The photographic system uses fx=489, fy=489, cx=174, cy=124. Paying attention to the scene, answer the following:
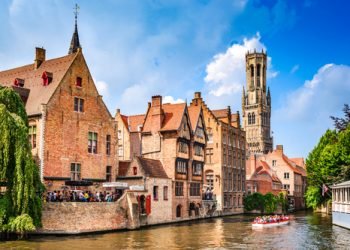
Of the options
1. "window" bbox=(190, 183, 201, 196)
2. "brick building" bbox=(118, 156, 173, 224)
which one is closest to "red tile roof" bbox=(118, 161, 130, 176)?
"brick building" bbox=(118, 156, 173, 224)

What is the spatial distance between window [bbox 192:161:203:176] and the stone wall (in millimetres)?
15820

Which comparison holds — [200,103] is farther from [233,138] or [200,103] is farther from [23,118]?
[23,118]

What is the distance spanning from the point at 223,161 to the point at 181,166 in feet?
53.1

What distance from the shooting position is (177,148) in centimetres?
5350

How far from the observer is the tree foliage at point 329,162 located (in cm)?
5491

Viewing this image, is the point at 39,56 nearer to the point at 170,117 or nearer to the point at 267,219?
the point at 170,117

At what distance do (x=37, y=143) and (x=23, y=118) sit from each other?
5.80m

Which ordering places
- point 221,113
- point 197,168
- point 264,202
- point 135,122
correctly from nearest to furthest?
1. point 197,168
2. point 135,122
3. point 264,202
4. point 221,113

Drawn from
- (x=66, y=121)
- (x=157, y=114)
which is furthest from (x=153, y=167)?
(x=66, y=121)

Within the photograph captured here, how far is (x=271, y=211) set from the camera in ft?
233

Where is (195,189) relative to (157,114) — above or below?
below

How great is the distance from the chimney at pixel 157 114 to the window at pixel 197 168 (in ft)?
21.9

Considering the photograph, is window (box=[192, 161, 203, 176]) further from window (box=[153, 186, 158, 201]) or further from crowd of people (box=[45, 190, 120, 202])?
crowd of people (box=[45, 190, 120, 202])

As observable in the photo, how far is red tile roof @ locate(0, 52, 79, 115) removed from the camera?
43.2 metres
